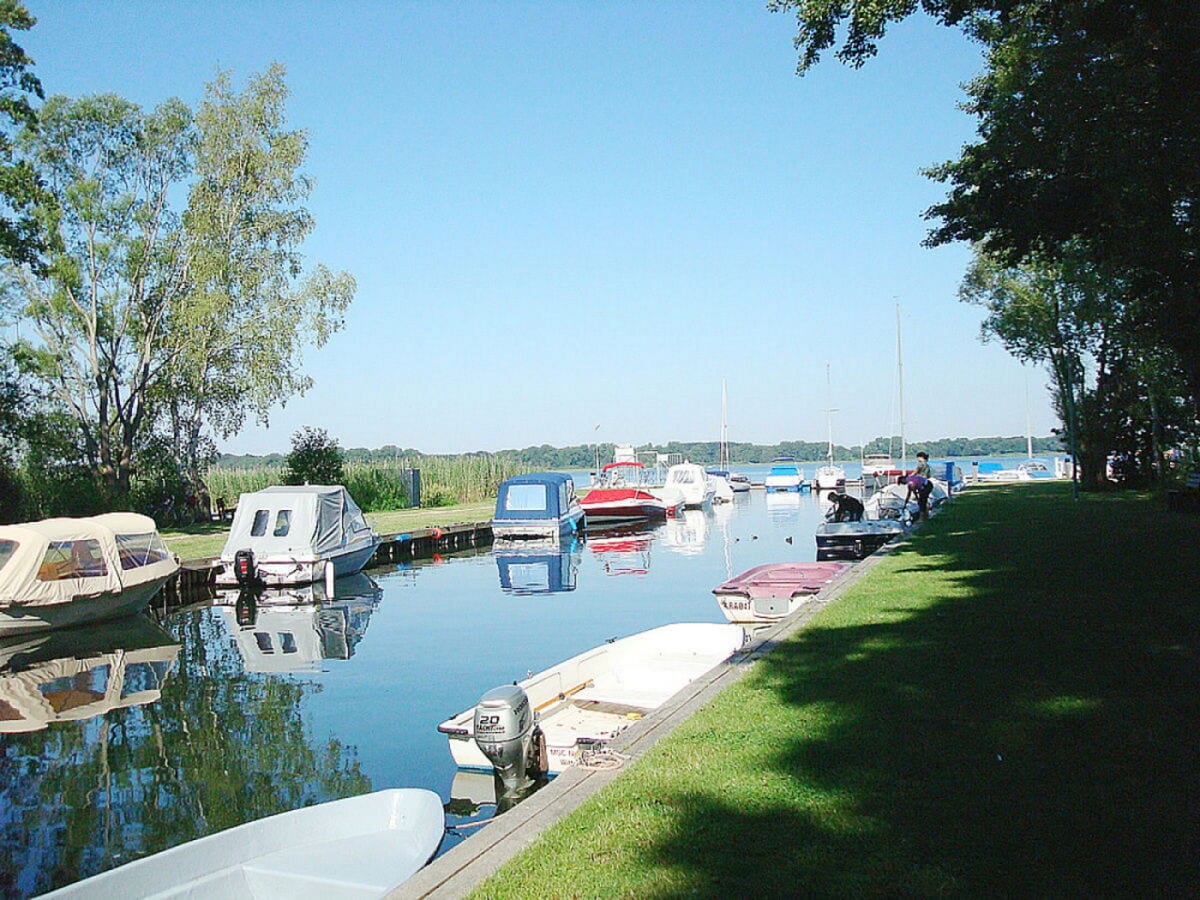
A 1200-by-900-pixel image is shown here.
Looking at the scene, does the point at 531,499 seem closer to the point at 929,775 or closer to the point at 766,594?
the point at 766,594

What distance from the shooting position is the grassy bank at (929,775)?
172 inches

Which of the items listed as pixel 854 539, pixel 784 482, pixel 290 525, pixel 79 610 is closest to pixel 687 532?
pixel 854 539

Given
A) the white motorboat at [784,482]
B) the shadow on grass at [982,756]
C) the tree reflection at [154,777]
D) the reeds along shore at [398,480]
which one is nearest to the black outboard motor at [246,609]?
the tree reflection at [154,777]

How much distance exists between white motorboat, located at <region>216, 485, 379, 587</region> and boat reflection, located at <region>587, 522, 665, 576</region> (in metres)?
7.25

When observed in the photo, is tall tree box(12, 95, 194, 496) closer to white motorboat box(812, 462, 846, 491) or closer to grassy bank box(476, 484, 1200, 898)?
grassy bank box(476, 484, 1200, 898)

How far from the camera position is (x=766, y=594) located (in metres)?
15.3

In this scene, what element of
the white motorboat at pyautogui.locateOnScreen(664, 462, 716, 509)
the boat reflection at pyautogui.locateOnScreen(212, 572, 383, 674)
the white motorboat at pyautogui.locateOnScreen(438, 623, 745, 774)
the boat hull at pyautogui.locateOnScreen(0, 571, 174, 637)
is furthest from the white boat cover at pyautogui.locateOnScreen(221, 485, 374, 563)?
the white motorboat at pyautogui.locateOnScreen(664, 462, 716, 509)

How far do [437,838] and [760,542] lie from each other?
29706 millimetres

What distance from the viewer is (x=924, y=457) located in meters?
26.9

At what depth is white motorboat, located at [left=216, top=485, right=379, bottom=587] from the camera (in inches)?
944

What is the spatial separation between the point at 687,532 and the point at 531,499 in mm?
8034

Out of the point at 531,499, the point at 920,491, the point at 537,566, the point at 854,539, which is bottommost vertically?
the point at 537,566

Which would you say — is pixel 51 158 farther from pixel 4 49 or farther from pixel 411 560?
pixel 411 560

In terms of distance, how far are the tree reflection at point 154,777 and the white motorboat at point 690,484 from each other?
4090cm
